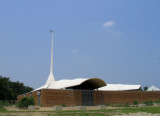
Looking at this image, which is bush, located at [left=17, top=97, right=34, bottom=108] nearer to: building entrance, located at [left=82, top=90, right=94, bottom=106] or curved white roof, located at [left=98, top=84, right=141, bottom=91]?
building entrance, located at [left=82, top=90, right=94, bottom=106]

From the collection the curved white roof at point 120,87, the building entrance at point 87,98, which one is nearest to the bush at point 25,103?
the building entrance at point 87,98

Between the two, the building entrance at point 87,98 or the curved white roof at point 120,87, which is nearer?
the building entrance at point 87,98

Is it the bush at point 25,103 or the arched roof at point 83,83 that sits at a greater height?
the arched roof at point 83,83

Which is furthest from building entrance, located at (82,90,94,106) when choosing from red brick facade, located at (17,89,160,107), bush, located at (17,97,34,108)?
bush, located at (17,97,34,108)

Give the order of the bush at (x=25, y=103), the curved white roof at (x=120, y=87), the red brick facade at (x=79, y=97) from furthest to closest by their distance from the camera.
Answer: the curved white roof at (x=120, y=87)
the red brick facade at (x=79, y=97)
the bush at (x=25, y=103)

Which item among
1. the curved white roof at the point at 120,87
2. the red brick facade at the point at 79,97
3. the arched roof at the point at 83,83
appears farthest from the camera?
the curved white roof at the point at 120,87

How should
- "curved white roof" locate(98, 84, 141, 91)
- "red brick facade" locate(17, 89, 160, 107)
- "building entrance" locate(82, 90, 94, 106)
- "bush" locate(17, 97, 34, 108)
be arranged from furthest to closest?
"curved white roof" locate(98, 84, 141, 91)
"building entrance" locate(82, 90, 94, 106)
"red brick facade" locate(17, 89, 160, 107)
"bush" locate(17, 97, 34, 108)

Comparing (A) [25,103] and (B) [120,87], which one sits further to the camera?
(B) [120,87]

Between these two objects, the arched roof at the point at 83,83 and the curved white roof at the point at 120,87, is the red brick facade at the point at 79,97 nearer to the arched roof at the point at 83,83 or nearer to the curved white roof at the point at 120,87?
the arched roof at the point at 83,83

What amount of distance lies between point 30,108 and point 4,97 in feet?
132

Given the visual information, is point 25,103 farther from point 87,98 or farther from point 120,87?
point 120,87

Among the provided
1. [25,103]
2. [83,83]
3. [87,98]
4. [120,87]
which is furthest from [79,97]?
[120,87]

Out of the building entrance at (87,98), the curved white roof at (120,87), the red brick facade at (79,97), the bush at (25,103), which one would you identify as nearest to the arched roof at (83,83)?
the red brick facade at (79,97)

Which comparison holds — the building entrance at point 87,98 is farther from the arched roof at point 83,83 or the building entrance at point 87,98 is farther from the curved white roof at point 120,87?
the curved white roof at point 120,87
